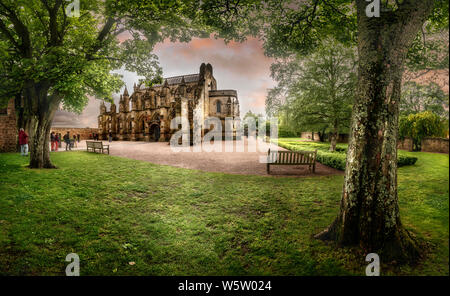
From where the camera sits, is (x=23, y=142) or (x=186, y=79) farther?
(x=186, y=79)

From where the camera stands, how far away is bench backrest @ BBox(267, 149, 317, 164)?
9367 millimetres

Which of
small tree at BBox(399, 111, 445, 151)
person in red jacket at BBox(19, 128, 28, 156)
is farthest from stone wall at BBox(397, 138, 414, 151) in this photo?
person in red jacket at BBox(19, 128, 28, 156)

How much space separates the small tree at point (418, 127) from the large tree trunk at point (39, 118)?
1059 inches

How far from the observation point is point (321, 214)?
4688mm

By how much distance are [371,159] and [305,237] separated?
193cm

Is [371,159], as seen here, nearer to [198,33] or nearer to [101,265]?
[101,265]

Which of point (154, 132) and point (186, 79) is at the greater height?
point (186, 79)

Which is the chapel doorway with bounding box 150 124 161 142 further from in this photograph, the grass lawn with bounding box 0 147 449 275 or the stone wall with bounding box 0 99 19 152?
the grass lawn with bounding box 0 147 449 275

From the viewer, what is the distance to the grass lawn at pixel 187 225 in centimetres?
297

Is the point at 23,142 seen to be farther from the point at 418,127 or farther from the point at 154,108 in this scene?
the point at 418,127

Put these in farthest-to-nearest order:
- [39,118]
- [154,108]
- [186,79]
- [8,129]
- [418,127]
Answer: [186,79] < [154,108] < [418,127] < [8,129] < [39,118]

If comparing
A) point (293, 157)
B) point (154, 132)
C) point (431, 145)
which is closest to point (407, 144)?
point (431, 145)

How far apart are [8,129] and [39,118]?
11270 mm

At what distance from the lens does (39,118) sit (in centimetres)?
863
